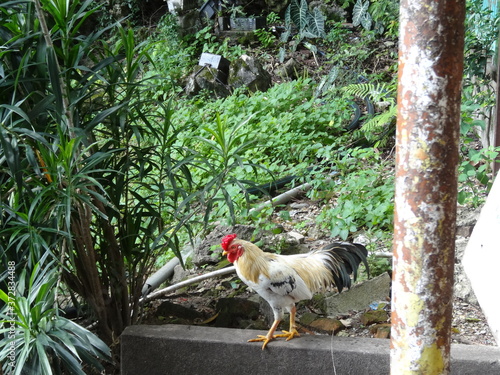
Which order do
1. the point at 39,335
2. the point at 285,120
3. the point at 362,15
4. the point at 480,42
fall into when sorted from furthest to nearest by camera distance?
the point at 362,15, the point at 285,120, the point at 480,42, the point at 39,335

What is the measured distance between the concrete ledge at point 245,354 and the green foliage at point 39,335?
2.25 feet

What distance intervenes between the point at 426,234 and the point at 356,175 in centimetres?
399

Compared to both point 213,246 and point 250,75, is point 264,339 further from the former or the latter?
point 250,75

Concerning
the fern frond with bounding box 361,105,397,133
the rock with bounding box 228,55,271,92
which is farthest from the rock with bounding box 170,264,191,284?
the rock with bounding box 228,55,271,92

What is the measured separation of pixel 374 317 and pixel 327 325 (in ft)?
0.94

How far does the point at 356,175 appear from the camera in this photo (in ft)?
17.6

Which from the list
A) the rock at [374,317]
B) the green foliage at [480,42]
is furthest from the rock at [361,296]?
the green foliage at [480,42]

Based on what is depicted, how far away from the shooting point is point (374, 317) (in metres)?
3.48

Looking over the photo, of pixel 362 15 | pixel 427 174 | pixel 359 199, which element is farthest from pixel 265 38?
pixel 427 174

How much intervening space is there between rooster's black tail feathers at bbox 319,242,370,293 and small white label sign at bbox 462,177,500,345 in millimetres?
666

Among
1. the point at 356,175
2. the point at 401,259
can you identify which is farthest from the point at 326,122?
the point at 401,259

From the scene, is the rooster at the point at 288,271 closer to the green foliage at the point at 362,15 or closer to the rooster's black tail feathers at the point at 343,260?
the rooster's black tail feathers at the point at 343,260

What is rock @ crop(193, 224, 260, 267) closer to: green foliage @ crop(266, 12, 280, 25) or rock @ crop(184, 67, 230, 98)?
rock @ crop(184, 67, 230, 98)

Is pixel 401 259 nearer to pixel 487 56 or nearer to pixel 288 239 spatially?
pixel 288 239
